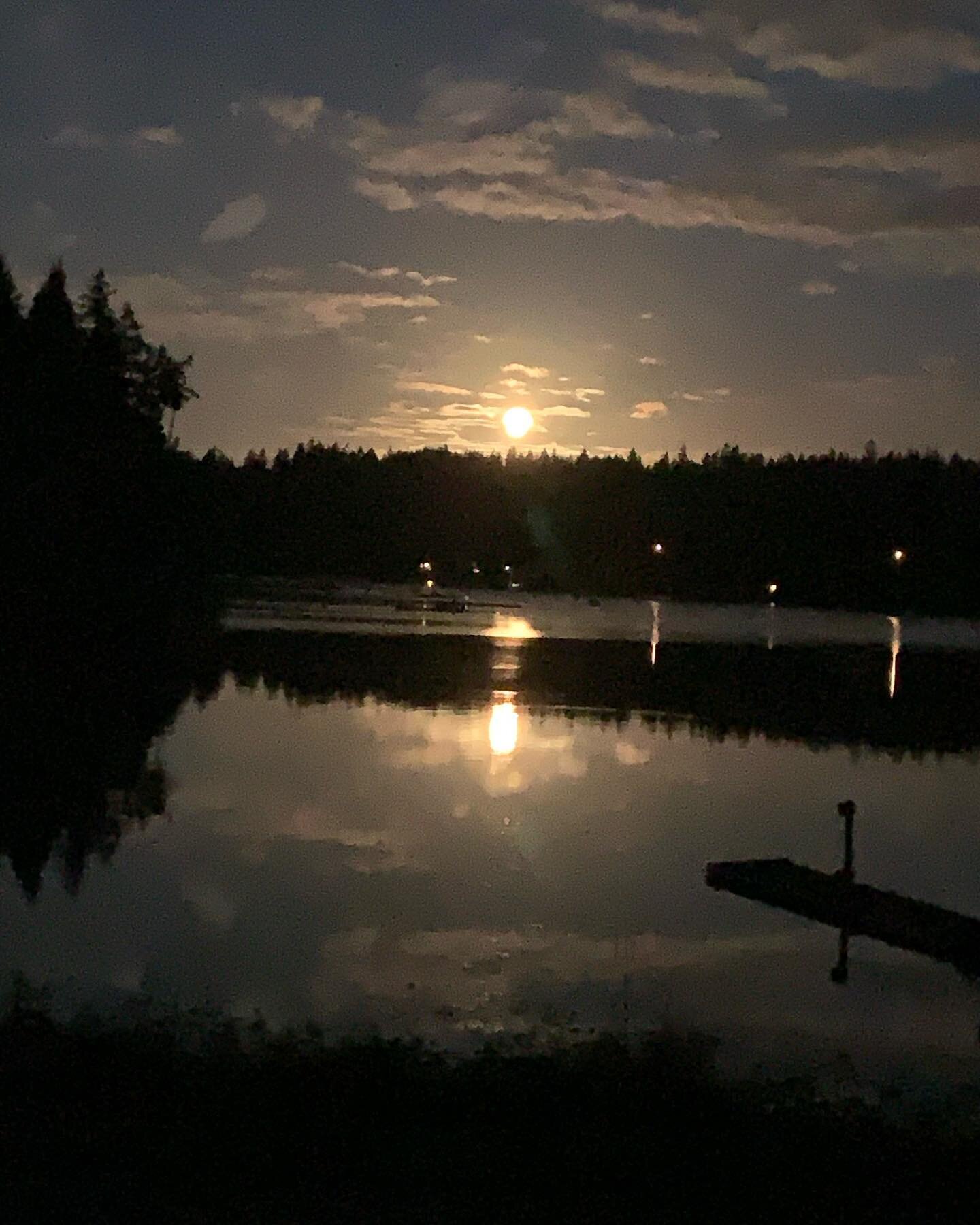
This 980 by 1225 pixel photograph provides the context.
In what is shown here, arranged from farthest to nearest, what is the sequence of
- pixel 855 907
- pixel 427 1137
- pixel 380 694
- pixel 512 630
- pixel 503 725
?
pixel 512 630
pixel 380 694
pixel 503 725
pixel 855 907
pixel 427 1137

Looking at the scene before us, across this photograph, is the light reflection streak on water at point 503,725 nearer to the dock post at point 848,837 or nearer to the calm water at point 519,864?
the calm water at point 519,864

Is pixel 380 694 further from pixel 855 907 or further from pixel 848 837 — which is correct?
pixel 855 907

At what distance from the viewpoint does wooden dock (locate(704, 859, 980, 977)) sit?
14422 millimetres

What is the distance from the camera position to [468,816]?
22688 millimetres

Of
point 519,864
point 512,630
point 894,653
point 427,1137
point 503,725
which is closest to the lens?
point 427,1137

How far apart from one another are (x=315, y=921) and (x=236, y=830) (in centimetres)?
520

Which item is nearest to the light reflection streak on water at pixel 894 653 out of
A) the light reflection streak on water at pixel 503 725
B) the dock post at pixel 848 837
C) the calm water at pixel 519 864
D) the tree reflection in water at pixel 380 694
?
the tree reflection in water at pixel 380 694

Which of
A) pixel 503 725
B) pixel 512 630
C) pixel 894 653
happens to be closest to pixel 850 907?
pixel 503 725

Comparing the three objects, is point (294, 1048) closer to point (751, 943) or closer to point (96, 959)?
point (96, 959)

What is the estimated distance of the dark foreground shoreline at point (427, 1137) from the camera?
785 centimetres

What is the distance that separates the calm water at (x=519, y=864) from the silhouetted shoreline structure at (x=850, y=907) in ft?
0.77

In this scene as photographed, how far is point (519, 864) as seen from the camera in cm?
1930

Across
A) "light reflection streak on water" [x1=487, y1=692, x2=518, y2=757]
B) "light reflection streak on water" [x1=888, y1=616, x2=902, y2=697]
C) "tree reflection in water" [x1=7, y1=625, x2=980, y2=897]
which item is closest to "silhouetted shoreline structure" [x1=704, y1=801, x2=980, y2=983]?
"tree reflection in water" [x1=7, y1=625, x2=980, y2=897]

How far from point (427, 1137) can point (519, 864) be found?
10.5 meters
